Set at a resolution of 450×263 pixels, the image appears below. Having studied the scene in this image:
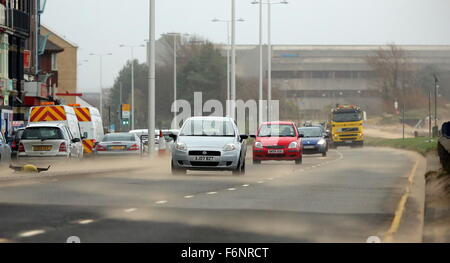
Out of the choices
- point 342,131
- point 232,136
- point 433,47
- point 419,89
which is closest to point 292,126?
point 232,136

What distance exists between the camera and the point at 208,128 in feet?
105

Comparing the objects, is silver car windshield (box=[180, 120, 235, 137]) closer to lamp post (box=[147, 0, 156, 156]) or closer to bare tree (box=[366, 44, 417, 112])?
lamp post (box=[147, 0, 156, 156])

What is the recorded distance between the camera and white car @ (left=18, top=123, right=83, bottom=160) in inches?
1390

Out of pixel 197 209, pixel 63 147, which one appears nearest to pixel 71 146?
pixel 63 147

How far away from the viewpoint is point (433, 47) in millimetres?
176625

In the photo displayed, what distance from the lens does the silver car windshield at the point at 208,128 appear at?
3178cm

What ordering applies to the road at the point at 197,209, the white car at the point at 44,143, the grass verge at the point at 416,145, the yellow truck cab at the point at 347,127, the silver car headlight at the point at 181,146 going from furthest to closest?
the yellow truck cab at the point at 347,127 → the grass verge at the point at 416,145 → the white car at the point at 44,143 → the silver car headlight at the point at 181,146 → the road at the point at 197,209

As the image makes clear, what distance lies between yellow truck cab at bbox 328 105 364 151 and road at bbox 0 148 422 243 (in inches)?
2182

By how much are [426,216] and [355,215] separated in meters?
1.27

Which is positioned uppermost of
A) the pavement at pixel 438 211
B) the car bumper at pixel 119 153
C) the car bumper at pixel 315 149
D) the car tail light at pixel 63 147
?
the car tail light at pixel 63 147

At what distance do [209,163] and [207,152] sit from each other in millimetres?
302

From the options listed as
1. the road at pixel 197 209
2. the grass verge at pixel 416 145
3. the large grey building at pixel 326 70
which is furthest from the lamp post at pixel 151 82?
the large grey building at pixel 326 70

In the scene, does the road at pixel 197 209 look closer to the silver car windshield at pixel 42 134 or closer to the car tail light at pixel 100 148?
the silver car windshield at pixel 42 134

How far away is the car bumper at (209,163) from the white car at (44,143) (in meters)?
6.35
